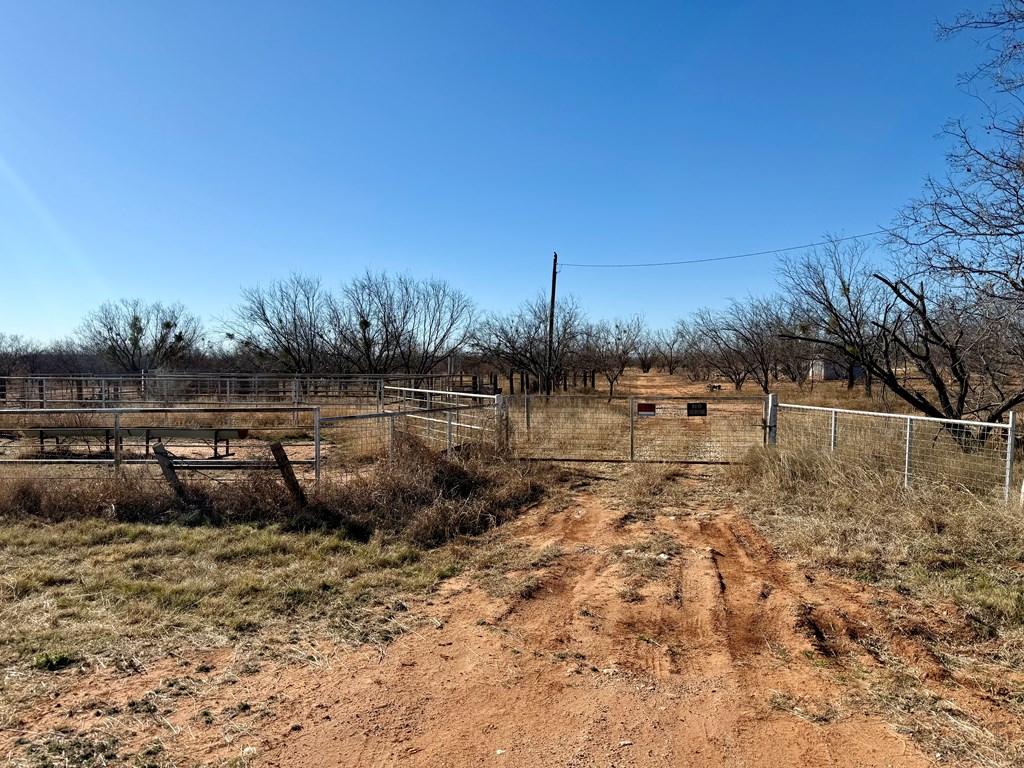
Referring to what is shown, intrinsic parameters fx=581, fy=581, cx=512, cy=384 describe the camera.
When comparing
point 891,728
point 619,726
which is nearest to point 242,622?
point 619,726

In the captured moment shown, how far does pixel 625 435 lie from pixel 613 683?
10854 millimetres

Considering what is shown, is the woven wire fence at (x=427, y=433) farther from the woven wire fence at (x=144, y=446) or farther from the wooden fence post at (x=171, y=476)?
the wooden fence post at (x=171, y=476)

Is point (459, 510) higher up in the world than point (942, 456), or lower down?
lower down

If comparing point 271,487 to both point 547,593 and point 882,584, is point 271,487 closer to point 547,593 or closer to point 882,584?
point 547,593

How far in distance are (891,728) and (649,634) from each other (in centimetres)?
147

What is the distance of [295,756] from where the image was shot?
9.09 ft

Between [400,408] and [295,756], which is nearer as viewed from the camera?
[295,756]

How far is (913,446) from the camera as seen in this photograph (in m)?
7.79

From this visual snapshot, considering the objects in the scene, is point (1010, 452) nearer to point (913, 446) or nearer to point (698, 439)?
point (913, 446)

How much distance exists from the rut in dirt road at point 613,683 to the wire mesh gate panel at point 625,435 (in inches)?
218

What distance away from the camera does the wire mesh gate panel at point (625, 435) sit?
11.1 m

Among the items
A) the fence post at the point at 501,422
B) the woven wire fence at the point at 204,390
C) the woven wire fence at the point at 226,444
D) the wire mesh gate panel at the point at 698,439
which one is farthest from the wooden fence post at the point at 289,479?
the woven wire fence at the point at 204,390

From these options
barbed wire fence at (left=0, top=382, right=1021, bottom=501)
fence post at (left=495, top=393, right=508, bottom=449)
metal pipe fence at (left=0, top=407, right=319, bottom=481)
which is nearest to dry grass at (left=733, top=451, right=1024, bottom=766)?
barbed wire fence at (left=0, top=382, right=1021, bottom=501)

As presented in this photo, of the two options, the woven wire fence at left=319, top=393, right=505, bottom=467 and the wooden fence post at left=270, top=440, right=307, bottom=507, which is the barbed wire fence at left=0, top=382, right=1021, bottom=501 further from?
the wooden fence post at left=270, top=440, right=307, bottom=507
